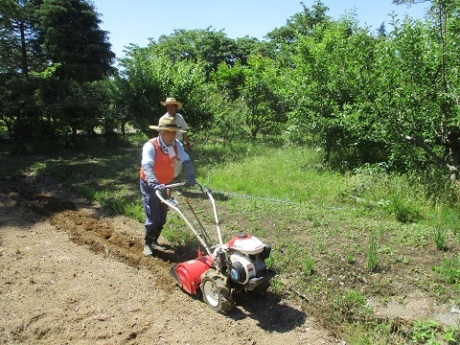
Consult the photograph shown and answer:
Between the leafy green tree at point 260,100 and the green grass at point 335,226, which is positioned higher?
the leafy green tree at point 260,100

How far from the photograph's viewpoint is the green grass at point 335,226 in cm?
440

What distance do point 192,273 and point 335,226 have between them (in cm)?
261

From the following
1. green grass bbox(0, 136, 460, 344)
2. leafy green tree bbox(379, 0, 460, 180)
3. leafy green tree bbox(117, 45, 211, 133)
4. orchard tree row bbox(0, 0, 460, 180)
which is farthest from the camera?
leafy green tree bbox(117, 45, 211, 133)

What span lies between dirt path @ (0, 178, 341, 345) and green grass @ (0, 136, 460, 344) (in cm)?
48

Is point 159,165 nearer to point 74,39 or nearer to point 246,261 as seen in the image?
point 246,261

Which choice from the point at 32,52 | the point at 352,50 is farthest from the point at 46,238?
the point at 32,52

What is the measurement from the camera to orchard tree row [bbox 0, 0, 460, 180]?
24.4ft

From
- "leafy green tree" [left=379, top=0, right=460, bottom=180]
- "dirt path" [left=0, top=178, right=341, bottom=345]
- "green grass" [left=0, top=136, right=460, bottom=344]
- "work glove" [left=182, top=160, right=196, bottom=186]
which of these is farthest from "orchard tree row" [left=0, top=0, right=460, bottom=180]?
"dirt path" [left=0, top=178, right=341, bottom=345]

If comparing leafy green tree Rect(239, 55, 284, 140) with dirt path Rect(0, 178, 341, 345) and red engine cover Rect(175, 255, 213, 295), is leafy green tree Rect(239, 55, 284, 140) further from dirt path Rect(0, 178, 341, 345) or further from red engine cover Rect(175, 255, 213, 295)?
red engine cover Rect(175, 255, 213, 295)

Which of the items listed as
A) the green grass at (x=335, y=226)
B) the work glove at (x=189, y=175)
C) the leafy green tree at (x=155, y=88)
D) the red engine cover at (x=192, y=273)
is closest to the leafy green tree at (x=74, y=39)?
the leafy green tree at (x=155, y=88)

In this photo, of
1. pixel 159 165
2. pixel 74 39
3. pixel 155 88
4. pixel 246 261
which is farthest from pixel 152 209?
pixel 74 39

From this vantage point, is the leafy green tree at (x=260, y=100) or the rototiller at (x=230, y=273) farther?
the leafy green tree at (x=260, y=100)

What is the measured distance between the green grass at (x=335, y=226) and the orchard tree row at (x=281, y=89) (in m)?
1.09

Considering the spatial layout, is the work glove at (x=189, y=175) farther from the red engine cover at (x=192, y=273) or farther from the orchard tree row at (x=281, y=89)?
the orchard tree row at (x=281, y=89)
